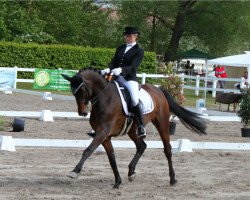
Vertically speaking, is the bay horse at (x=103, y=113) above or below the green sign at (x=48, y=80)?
above

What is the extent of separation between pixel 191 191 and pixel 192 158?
3.62 meters

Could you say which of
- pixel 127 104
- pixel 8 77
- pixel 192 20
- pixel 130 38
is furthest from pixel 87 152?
pixel 192 20

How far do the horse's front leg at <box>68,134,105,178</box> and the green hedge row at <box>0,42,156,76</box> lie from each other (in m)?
29.6

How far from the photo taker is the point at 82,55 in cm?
4091

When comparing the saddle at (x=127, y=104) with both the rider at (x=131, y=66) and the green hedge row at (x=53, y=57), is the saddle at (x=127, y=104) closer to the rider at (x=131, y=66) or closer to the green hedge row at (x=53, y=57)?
the rider at (x=131, y=66)

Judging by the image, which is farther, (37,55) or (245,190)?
(37,55)

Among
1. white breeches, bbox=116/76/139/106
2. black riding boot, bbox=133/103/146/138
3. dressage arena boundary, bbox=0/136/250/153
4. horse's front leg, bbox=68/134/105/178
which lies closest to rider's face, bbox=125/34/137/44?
white breeches, bbox=116/76/139/106

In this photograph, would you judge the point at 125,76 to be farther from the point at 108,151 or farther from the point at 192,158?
the point at 192,158

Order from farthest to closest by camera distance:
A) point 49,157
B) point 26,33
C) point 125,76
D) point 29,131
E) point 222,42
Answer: point 222,42, point 26,33, point 29,131, point 49,157, point 125,76

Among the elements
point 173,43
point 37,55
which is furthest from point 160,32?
point 37,55

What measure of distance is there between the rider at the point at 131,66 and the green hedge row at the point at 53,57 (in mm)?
28663

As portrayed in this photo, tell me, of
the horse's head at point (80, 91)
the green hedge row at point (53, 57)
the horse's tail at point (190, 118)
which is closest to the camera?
the horse's head at point (80, 91)

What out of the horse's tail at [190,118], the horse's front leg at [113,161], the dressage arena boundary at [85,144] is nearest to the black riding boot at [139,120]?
the horse's front leg at [113,161]

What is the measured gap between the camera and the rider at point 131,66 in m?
10.3
